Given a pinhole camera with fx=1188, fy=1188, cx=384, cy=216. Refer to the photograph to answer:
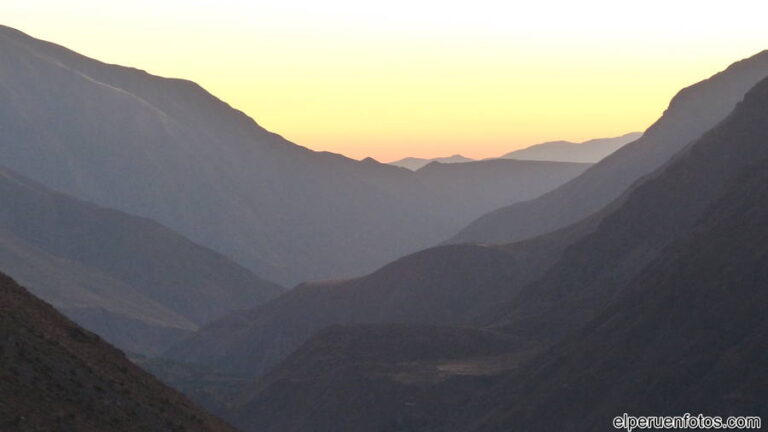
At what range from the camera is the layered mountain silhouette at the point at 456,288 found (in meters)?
131

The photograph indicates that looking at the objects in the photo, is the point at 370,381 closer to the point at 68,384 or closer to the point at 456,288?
the point at 456,288

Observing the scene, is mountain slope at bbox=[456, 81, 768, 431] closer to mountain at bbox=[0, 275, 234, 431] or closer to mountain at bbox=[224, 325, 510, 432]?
mountain at bbox=[224, 325, 510, 432]

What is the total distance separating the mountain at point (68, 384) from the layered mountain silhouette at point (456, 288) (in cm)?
9013

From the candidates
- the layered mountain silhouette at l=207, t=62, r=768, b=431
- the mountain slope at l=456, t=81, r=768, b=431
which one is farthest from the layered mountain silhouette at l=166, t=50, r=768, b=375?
the mountain slope at l=456, t=81, r=768, b=431

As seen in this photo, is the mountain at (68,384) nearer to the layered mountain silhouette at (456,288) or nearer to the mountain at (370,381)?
the mountain at (370,381)

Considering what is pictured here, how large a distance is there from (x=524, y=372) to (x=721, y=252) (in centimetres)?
1950

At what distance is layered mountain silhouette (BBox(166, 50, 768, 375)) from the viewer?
130625 millimetres

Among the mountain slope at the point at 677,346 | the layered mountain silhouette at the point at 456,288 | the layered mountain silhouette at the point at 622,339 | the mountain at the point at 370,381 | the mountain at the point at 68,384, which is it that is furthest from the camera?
the layered mountain silhouette at the point at 456,288

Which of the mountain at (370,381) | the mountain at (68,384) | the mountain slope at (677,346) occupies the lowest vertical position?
the mountain at (370,381)

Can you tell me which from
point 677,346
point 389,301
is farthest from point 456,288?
point 677,346

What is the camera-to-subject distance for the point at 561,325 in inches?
4815

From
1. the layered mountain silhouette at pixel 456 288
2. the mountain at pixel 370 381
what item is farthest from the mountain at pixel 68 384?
the layered mountain silhouette at pixel 456 288

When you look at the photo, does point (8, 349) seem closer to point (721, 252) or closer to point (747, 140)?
point (721, 252)

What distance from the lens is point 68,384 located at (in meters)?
34.3
